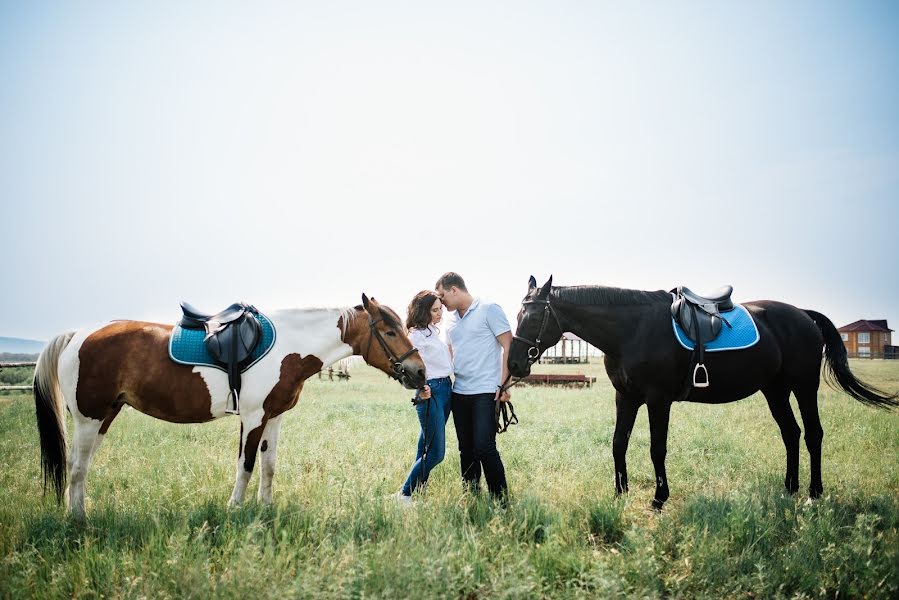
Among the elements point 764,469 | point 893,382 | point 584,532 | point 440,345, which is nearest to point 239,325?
point 440,345

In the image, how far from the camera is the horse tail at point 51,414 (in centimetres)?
462

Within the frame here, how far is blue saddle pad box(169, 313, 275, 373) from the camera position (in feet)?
14.6

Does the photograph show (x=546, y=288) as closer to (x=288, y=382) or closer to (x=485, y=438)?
(x=485, y=438)

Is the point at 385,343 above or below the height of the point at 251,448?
above

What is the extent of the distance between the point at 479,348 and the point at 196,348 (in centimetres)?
283

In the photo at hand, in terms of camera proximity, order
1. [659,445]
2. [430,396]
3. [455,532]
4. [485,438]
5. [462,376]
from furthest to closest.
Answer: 1. [659,445]
2. [430,396]
3. [462,376]
4. [485,438]
5. [455,532]

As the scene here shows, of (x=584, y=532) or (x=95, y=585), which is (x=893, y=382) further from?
(x=95, y=585)

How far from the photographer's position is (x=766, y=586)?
9.82 ft

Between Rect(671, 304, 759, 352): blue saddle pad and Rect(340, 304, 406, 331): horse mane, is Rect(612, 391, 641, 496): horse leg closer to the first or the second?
Rect(671, 304, 759, 352): blue saddle pad

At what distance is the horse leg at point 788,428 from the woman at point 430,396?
3.94 meters

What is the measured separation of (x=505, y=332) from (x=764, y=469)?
4452mm

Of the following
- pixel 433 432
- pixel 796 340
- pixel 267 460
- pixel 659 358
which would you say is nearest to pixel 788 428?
pixel 796 340

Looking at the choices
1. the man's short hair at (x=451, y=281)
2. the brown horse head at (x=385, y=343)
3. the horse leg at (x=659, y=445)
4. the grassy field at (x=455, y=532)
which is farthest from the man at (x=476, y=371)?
the horse leg at (x=659, y=445)

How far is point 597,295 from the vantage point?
17.1 ft
